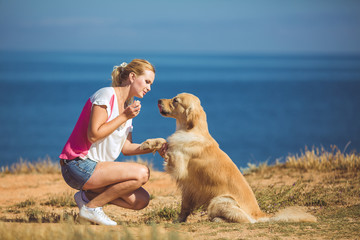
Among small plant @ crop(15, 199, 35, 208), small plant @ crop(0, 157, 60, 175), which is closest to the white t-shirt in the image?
small plant @ crop(15, 199, 35, 208)

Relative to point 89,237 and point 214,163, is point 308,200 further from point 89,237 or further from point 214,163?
point 89,237

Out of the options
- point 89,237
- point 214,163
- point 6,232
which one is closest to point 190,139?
point 214,163

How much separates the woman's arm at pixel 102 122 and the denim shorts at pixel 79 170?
28 centimetres

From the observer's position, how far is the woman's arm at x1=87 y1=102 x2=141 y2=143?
186 inches

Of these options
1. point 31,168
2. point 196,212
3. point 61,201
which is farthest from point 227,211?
point 31,168

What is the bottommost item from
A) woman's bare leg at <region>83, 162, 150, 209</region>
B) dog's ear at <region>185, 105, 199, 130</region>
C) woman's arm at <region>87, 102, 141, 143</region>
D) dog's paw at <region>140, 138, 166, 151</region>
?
woman's bare leg at <region>83, 162, 150, 209</region>

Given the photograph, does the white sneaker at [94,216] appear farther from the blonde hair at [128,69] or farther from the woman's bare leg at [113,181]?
the blonde hair at [128,69]

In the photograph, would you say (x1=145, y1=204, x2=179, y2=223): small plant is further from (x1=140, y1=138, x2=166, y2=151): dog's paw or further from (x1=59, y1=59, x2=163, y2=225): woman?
(x1=140, y1=138, x2=166, y2=151): dog's paw

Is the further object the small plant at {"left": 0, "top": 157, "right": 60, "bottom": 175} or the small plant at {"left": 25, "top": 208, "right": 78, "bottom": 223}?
the small plant at {"left": 0, "top": 157, "right": 60, "bottom": 175}

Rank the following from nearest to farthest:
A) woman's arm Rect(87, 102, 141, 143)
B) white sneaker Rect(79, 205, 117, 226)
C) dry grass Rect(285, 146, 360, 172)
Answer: woman's arm Rect(87, 102, 141, 143), white sneaker Rect(79, 205, 117, 226), dry grass Rect(285, 146, 360, 172)

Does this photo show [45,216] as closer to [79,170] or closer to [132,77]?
[79,170]

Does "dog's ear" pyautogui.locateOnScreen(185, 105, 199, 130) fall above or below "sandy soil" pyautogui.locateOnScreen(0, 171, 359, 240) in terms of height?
above

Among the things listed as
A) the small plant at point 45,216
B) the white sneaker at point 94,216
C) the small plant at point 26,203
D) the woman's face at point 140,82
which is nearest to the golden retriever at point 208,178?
the woman's face at point 140,82

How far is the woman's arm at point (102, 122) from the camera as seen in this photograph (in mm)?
4719
